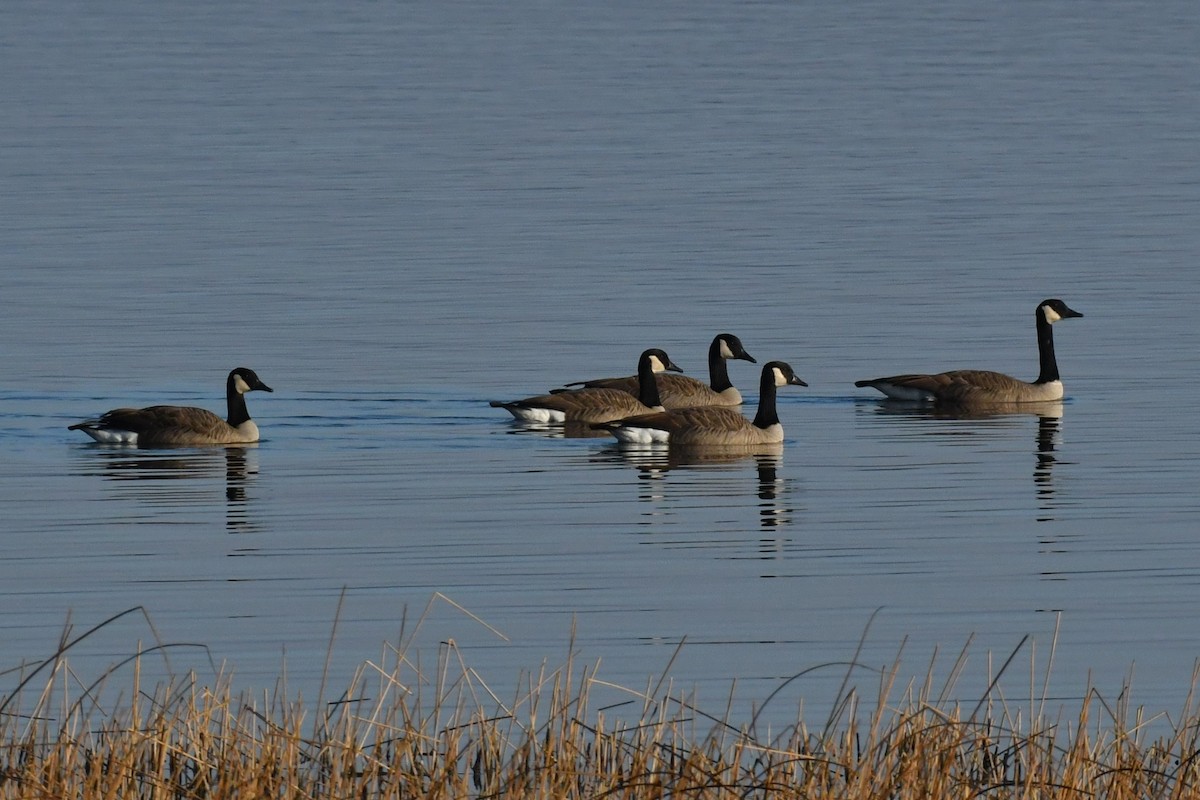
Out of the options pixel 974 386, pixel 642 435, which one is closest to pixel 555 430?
pixel 642 435

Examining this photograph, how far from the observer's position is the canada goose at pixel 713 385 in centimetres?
2969

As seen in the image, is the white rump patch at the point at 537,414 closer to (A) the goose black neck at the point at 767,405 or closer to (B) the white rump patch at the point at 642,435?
(B) the white rump patch at the point at 642,435

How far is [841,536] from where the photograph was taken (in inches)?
781

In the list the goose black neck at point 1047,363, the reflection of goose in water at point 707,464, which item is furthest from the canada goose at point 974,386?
the reflection of goose in water at point 707,464

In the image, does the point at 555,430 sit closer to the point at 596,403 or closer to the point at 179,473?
the point at 596,403

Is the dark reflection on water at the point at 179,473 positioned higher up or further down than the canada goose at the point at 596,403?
further down

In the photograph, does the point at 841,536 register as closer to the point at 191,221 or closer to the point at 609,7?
the point at 191,221

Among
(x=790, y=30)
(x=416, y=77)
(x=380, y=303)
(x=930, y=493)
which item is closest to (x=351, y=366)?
(x=380, y=303)

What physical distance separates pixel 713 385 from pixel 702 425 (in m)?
3.65

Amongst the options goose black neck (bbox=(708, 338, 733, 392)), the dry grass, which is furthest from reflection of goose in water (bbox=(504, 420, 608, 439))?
the dry grass

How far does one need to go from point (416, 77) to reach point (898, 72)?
17604 mm

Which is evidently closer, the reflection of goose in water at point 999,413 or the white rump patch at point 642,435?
the white rump patch at point 642,435

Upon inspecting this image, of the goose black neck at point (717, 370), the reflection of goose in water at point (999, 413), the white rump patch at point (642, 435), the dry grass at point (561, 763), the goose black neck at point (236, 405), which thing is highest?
the goose black neck at point (717, 370)

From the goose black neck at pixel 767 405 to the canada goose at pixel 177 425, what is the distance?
5.17 metres
